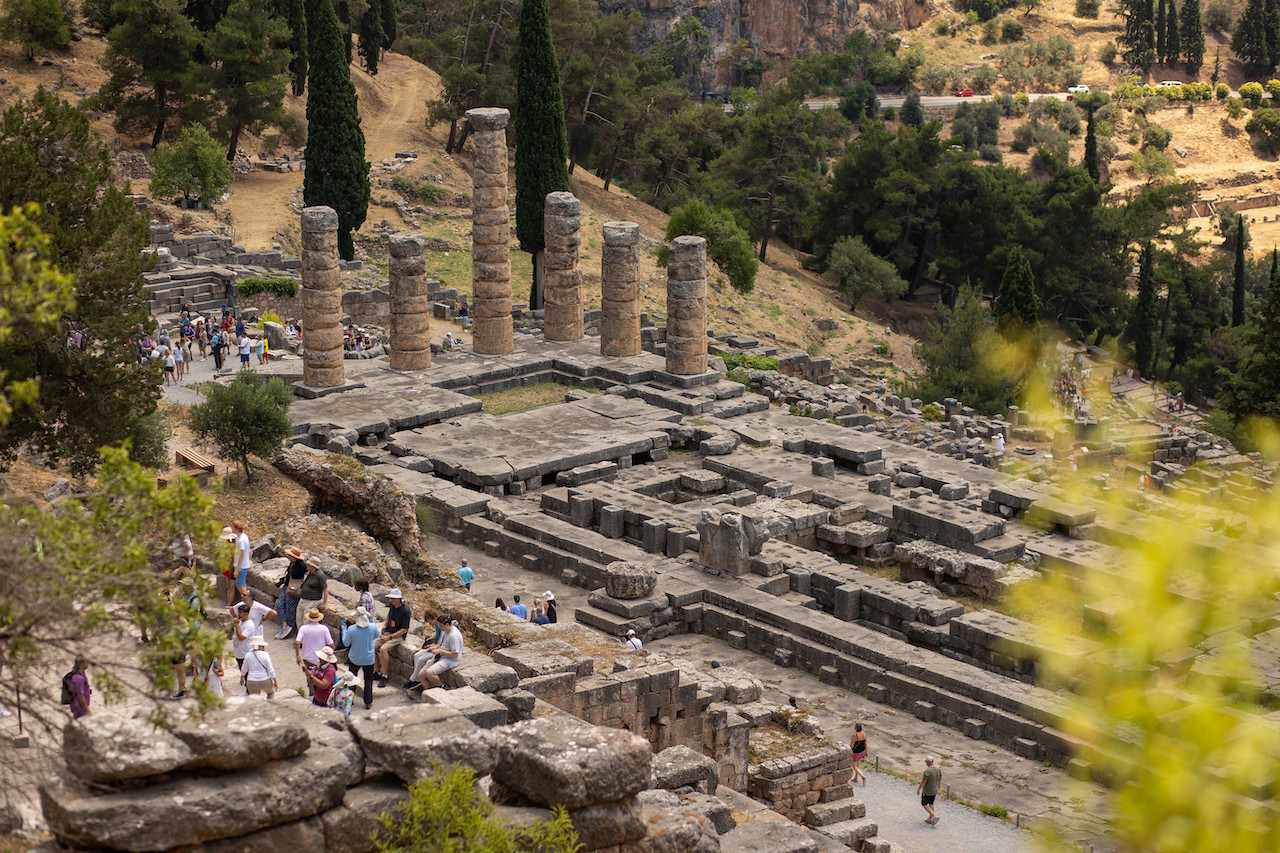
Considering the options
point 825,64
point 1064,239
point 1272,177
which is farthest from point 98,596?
point 1272,177

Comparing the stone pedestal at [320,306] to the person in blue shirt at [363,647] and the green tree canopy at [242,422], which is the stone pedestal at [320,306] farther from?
the person in blue shirt at [363,647]

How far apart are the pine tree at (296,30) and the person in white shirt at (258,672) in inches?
1773

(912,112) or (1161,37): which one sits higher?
(1161,37)

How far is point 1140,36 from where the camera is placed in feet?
352

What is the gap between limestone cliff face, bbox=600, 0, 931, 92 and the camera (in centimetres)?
11281

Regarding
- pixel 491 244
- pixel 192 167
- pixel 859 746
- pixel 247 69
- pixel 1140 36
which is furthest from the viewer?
pixel 1140 36

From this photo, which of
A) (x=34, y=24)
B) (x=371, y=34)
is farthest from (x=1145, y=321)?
(x=34, y=24)

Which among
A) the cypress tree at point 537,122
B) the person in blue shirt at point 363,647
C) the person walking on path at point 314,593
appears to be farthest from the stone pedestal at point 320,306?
the person in blue shirt at point 363,647

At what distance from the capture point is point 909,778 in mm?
21172

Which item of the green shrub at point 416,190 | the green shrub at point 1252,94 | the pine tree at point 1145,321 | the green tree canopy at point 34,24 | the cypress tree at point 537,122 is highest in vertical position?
the green tree canopy at point 34,24

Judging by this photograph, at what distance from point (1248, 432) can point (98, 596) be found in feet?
117

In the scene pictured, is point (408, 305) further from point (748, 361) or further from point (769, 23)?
point (769, 23)

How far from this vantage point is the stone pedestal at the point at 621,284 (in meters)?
38.4

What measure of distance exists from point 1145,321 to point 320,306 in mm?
35992
